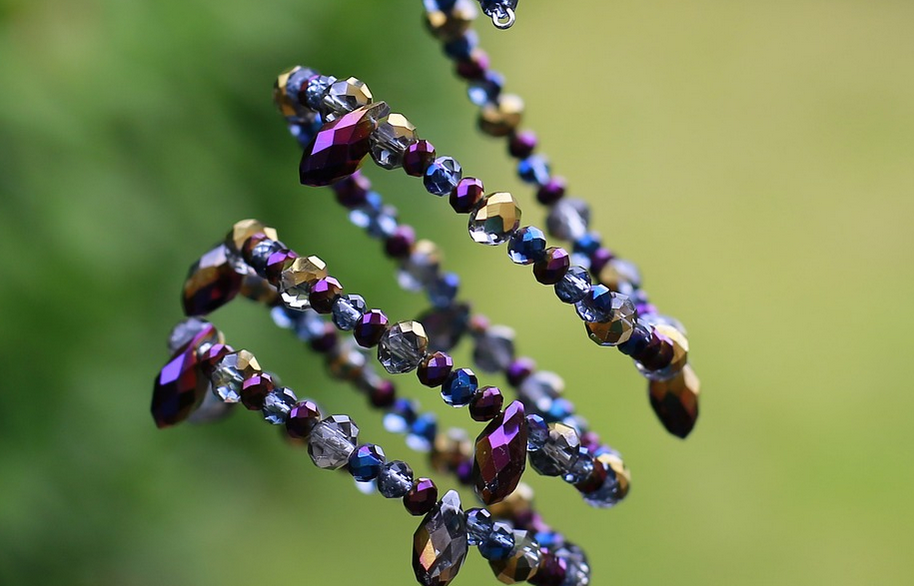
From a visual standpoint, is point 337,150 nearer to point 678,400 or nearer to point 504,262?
point 678,400

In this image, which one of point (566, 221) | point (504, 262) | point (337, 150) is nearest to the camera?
point (337, 150)

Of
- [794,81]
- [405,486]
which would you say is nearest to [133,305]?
[405,486]

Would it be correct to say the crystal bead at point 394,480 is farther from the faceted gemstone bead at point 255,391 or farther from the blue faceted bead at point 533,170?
the blue faceted bead at point 533,170

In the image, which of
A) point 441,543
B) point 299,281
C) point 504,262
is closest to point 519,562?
point 441,543

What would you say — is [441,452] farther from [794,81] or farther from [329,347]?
[794,81]

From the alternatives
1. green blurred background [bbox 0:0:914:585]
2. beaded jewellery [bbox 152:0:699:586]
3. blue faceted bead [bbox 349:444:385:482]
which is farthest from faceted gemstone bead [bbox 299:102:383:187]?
green blurred background [bbox 0:0:914:585]

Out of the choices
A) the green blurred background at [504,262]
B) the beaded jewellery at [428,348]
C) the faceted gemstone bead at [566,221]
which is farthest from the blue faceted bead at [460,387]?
the green blurred background at [504,262]
